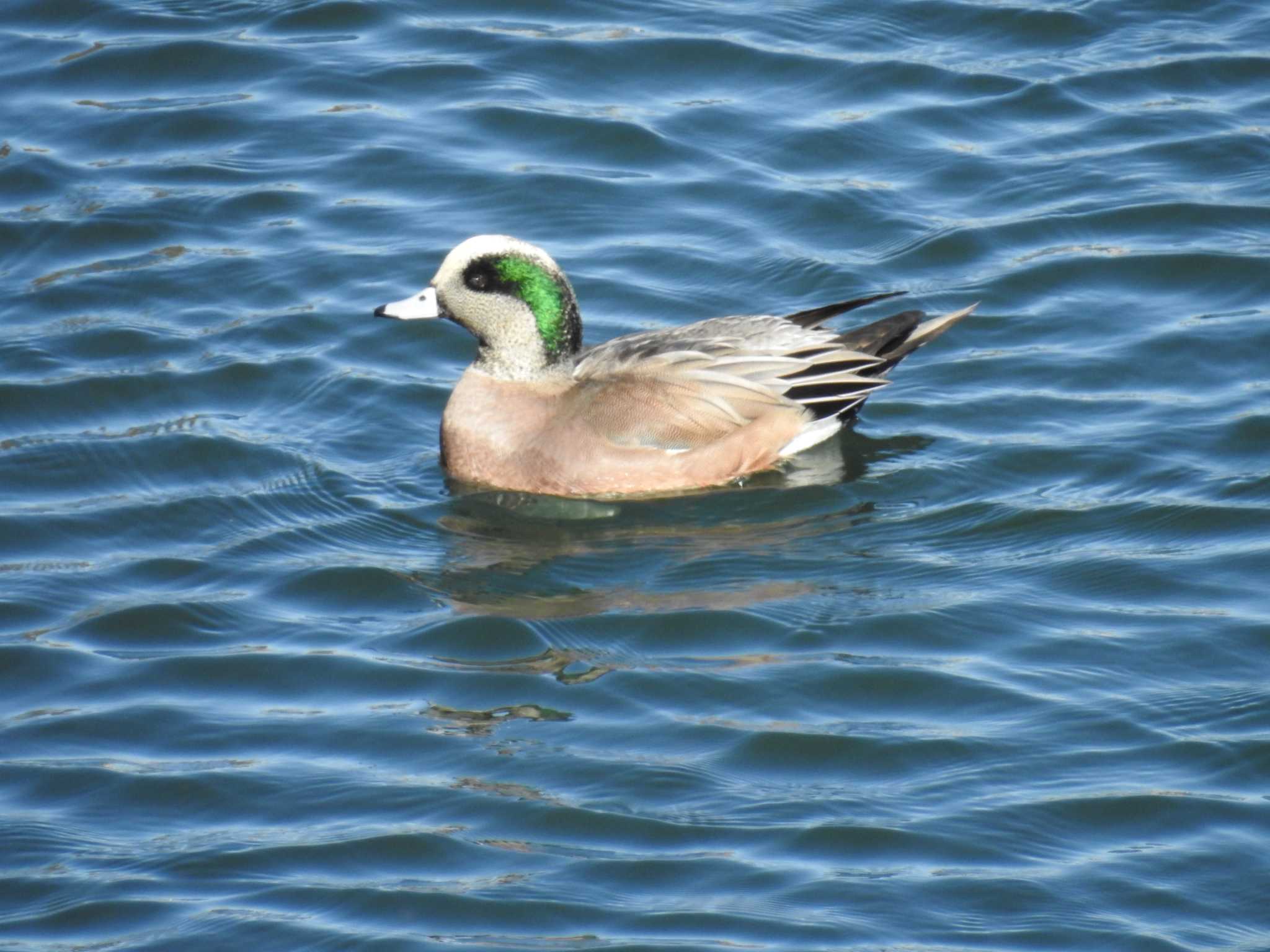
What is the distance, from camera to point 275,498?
895 centimetres

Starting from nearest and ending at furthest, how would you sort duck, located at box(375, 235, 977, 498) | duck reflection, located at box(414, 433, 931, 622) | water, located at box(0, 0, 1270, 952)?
water, located at box(0, 0, 1270, 952)
duck reflection, located at box(414, 433, 931, 622)
duck, located at box(375, 235, 977, 498)

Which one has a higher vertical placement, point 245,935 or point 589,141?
point 589,141

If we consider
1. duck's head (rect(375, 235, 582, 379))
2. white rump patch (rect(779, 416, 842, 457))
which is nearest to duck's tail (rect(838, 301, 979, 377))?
white rump patch (rect(779, 416, 842, 457))

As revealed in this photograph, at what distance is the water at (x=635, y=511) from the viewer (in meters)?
6.45

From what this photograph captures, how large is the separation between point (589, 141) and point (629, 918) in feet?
21.7

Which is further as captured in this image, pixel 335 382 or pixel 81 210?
pixel 81 210

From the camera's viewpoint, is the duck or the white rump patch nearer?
the duck

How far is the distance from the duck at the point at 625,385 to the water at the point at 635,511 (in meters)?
0.18

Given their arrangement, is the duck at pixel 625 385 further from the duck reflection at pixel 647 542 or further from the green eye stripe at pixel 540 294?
the duck reflection at pixel 647 542

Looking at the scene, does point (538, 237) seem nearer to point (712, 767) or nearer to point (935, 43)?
point (935, 43)

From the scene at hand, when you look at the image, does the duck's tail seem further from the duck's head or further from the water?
the duck's head

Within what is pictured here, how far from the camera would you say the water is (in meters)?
6.45

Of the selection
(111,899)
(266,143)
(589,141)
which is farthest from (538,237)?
(111,899)

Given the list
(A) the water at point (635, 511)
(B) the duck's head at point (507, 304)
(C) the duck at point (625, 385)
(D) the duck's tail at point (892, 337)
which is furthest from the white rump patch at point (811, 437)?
(B) the duck's head at point (507, 304)
